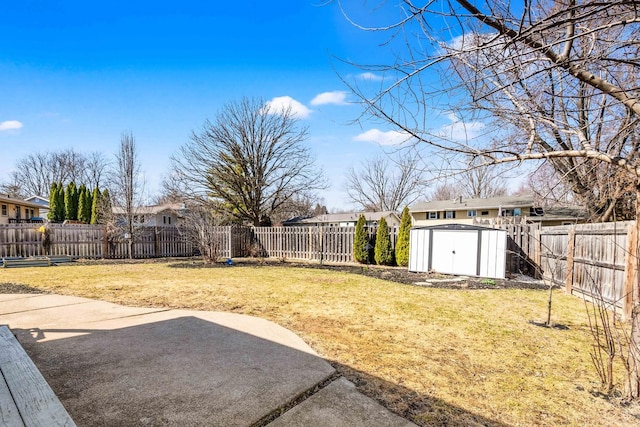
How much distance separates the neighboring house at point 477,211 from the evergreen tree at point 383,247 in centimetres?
1390

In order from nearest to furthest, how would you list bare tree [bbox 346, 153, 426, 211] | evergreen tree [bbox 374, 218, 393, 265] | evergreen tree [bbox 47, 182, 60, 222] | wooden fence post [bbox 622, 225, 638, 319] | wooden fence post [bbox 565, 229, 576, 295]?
1. wooden fence post [bbox 622, 225, 638, 319]
2. wooden fence post [bbox 565, 229, 576, 295]
3. evergreen tree [bbox 374, 218, 393, 265]
4. evergreen tree [bbox 47, 182, 60, 222]
5. bare tree [bbox 346, 153, 426, 211]

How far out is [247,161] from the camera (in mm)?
19797

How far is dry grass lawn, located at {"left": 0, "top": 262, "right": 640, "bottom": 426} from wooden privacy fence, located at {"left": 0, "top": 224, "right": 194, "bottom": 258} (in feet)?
19.1

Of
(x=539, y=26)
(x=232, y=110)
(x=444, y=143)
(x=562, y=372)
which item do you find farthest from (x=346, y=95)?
(x=232, y=110)

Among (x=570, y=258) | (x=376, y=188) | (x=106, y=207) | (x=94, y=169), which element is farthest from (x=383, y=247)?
(x=94, y=169)

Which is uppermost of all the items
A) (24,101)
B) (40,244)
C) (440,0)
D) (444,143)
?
(24,101)

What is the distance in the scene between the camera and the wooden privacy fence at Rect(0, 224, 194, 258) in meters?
12.8

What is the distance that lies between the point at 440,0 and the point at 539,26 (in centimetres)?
55

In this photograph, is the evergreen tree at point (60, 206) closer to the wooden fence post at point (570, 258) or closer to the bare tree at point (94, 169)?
the bare tree at point (94, 169)

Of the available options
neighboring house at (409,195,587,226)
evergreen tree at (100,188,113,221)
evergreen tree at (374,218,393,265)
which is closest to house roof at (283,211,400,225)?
neighboring house at (409,195,587,226)

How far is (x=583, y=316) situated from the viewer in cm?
511

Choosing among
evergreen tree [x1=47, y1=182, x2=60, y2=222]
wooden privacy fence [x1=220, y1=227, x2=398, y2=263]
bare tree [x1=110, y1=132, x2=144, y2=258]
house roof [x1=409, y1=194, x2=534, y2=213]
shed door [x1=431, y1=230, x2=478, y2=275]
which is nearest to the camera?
shed door [x1=431, y1=230, x2=478, y2=275]

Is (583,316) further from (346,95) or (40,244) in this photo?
(40,244)

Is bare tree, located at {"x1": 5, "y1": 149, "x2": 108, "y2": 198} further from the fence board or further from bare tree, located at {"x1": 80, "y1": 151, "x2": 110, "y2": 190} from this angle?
the fence board
